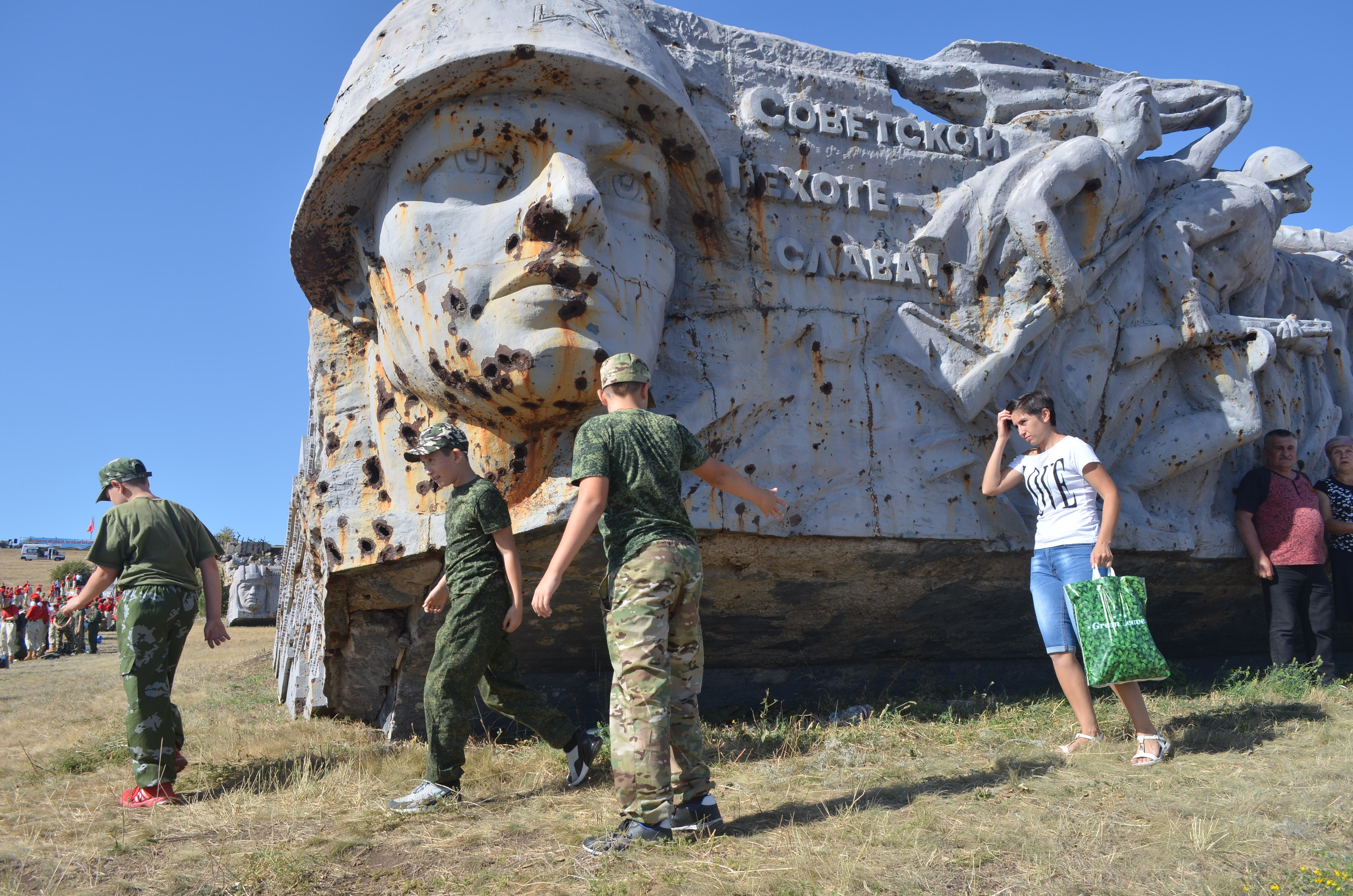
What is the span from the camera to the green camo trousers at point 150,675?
397 centimetres

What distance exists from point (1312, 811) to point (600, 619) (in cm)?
322

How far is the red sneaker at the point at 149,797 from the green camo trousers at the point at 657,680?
2.10m

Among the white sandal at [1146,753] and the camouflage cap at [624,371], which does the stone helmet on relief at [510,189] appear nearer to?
the camouflage cap at [624,371]

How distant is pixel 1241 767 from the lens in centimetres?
373

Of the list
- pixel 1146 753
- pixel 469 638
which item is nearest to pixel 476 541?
pixel 469 638

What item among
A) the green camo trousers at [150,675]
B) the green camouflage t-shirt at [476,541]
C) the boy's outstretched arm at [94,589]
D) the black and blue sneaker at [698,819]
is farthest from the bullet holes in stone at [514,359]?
the black and blue sneaker at [698,819]

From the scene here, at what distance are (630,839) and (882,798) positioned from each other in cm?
105

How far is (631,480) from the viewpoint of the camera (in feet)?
10.4

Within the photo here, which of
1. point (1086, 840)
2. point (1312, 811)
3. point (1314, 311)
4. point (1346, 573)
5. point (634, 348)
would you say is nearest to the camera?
point (1086, 840)

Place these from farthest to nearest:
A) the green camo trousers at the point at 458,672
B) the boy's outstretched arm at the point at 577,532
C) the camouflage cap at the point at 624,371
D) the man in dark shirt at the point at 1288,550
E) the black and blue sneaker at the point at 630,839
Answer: the man in dark shirt at the point at 1288,550 < the green camo trousers at the point at 458,672 < the camouflage cap at the point at 624,371 < the boy's outstretched arm at the point at 577,532 < the black and blue sneaker at the point at 630,839

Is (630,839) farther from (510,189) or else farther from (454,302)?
(510,189)

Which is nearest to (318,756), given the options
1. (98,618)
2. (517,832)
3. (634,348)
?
(517,832)

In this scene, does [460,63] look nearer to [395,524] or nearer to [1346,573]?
[395,524]

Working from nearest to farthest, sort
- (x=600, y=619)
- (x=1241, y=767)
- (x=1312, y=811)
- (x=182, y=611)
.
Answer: (x=1312, y=811) < (x=1241, y=767) < (x=182, y=611) < (x=600, y=619)
